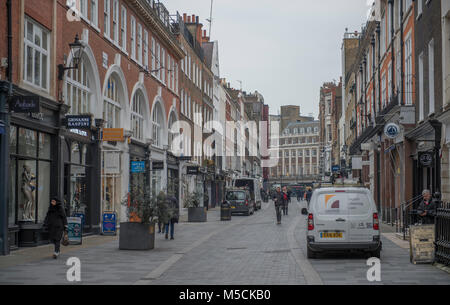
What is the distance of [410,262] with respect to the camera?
45.5ft

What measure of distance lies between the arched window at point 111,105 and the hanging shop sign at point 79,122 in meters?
6.04

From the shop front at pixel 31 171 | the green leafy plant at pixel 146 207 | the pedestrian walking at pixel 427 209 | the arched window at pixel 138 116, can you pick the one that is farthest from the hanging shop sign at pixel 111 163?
the pedestrian walking at pixel 427 209

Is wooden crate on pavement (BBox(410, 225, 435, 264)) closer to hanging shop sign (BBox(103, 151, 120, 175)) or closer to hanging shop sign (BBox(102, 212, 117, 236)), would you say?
hanging shop sign (BBox(102, 212, 117, 236))

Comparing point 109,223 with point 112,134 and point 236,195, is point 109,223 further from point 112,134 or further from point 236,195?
point 236,195

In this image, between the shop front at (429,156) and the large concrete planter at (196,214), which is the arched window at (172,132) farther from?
the shop front at (429,156)

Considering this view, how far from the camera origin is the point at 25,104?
1579 centimetres

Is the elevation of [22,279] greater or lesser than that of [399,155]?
lesser

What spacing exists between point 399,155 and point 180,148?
2045cm

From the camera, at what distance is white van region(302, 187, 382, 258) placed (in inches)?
565

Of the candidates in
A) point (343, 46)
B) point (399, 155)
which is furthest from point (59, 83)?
point (343, 46)

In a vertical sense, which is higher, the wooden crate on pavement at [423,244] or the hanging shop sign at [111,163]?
the hanging shop sign at [111,163]

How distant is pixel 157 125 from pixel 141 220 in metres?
19.8

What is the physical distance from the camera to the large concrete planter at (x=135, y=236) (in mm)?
17359
